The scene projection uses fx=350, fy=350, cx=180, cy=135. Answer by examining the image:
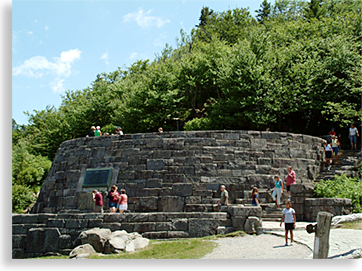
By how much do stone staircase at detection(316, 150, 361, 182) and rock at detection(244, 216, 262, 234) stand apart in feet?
22.5

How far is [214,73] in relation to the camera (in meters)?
24.2

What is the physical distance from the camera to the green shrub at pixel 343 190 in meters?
12.3

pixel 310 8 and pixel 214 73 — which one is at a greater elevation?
pixel 310 8

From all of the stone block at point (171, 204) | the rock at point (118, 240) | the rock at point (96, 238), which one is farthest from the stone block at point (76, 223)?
the stone block at point (171, 204)

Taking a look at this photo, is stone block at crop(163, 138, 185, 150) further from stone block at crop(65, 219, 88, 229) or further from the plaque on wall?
stone block at crop(65, 219, 88, 229)

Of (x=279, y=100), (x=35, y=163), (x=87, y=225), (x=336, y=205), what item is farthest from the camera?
(x=35, y=163)

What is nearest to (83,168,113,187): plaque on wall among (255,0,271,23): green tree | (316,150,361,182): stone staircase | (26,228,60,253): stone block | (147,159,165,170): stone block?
(147,159,165,170): stone block

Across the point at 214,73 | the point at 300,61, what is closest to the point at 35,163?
the point at 214,73

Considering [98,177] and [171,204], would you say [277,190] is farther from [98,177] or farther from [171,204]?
[98,177]

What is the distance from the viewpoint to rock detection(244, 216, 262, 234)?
963cm

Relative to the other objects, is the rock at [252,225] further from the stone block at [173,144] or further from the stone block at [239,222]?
the stone block at [173,144]

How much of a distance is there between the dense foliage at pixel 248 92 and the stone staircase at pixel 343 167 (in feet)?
7.99

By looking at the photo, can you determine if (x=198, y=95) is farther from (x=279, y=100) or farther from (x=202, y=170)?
(x=202, y=170)

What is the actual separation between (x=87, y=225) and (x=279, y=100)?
15.4 m
